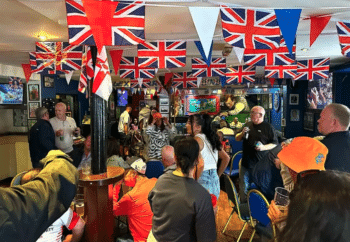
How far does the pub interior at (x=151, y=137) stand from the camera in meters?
2.38

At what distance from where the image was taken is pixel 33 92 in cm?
798

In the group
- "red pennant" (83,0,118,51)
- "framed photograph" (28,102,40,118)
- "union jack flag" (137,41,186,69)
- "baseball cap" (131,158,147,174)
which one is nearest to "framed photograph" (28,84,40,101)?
"framed photograph" (28,102,40,118)

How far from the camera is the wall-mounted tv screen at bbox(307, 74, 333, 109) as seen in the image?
8.40 m

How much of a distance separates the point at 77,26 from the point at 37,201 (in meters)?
1.99

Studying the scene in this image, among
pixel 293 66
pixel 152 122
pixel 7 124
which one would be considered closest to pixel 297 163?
pixel 152 122

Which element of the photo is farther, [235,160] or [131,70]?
[131,70]

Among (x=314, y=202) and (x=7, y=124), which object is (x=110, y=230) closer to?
(x=314, y=202)

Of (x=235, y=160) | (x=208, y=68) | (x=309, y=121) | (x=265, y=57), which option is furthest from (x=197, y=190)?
(x=309, y=121)

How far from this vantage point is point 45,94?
830 cm

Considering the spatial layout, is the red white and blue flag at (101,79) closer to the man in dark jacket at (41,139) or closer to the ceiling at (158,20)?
the ceiling at (158,20)

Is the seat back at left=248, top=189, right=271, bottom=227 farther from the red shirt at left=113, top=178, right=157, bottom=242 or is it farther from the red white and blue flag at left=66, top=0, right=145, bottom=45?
the red white and blue flag at left=66, top=0, right=145, bottom=45

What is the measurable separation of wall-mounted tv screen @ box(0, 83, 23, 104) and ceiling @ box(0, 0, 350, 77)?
1751mm

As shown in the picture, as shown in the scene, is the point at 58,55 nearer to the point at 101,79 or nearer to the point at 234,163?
the point at 101,79

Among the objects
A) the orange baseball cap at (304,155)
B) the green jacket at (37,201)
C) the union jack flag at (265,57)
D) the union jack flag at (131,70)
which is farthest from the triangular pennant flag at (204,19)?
the union jack flag at (131,70)
